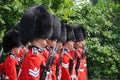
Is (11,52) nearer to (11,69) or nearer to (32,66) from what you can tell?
(11,69)

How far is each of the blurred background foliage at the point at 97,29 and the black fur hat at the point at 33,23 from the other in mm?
5266

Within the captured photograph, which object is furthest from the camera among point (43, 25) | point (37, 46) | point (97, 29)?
point (97, 29)

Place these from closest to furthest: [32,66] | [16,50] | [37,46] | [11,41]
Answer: [32,66]
[37,46]
[16,50]
[11,41]

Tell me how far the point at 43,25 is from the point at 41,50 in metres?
0.30

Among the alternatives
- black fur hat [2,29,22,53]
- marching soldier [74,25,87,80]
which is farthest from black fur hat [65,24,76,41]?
black fur hat [2,29,22,53]

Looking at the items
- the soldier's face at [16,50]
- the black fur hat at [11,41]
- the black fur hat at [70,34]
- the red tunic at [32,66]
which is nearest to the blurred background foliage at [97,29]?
the black fur hat at [70,34]

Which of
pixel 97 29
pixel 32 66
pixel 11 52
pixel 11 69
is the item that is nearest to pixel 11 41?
pixel 11 52

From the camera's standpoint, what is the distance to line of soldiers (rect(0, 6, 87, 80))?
4352mm

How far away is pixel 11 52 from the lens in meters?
6.15

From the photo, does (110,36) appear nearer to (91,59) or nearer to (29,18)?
(91,59)

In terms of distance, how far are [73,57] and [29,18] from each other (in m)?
3.05

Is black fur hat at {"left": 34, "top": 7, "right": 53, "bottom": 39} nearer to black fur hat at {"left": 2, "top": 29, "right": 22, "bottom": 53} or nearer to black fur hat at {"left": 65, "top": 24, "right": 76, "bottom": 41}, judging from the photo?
black fur hat at {"left": 2, "top": 29, "right": 22, "bottom": 53}

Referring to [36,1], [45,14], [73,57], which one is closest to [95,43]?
[36,1]

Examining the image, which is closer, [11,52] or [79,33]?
[11,52]
